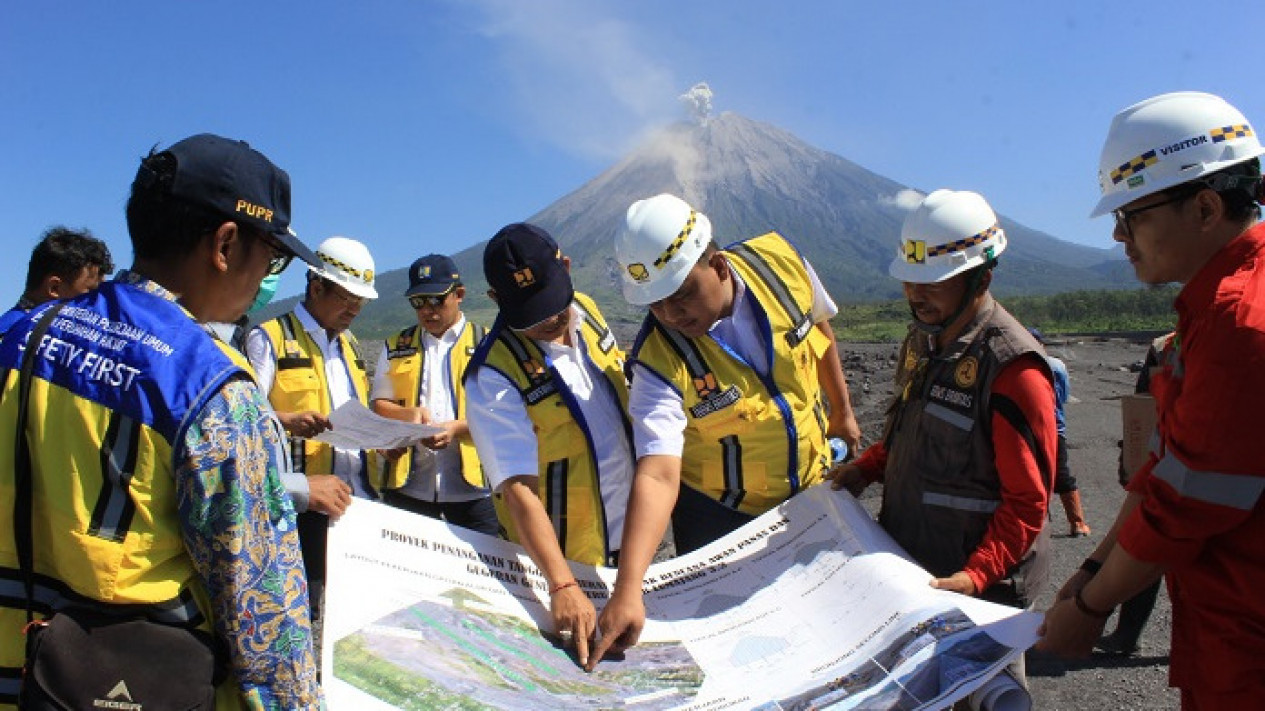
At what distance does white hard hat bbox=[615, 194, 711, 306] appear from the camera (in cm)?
277

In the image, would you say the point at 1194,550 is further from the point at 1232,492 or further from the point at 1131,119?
the point at 1131,119

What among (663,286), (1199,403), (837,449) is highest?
(663,286)

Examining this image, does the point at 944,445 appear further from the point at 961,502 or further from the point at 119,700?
the point at 119,700

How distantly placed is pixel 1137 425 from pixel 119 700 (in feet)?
12.3

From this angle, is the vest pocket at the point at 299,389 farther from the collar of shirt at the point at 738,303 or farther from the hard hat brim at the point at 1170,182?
the hard hat brim at the point at 1170,182

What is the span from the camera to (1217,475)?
1643 millimetres

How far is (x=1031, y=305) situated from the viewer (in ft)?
202

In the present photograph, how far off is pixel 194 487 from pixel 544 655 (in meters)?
1.04

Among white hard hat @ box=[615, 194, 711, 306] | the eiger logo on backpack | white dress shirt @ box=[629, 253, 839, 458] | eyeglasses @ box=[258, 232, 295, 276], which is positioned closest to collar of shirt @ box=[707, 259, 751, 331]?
white dress shirt @ box=[629, 253, 839, 458]

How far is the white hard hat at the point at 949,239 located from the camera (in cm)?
257

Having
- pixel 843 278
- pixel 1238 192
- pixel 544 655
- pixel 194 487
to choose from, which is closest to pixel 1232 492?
pixel 1238 192

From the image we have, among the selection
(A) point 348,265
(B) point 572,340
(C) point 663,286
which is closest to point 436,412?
(A) point 348,265

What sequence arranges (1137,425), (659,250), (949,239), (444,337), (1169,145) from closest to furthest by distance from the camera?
(1169,145)
(949,239)
(659,250)
(1137,425)
(444,337)

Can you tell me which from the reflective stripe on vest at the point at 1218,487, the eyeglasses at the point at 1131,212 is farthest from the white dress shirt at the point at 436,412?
the reflective stripe on vest at the point at 1218,487
